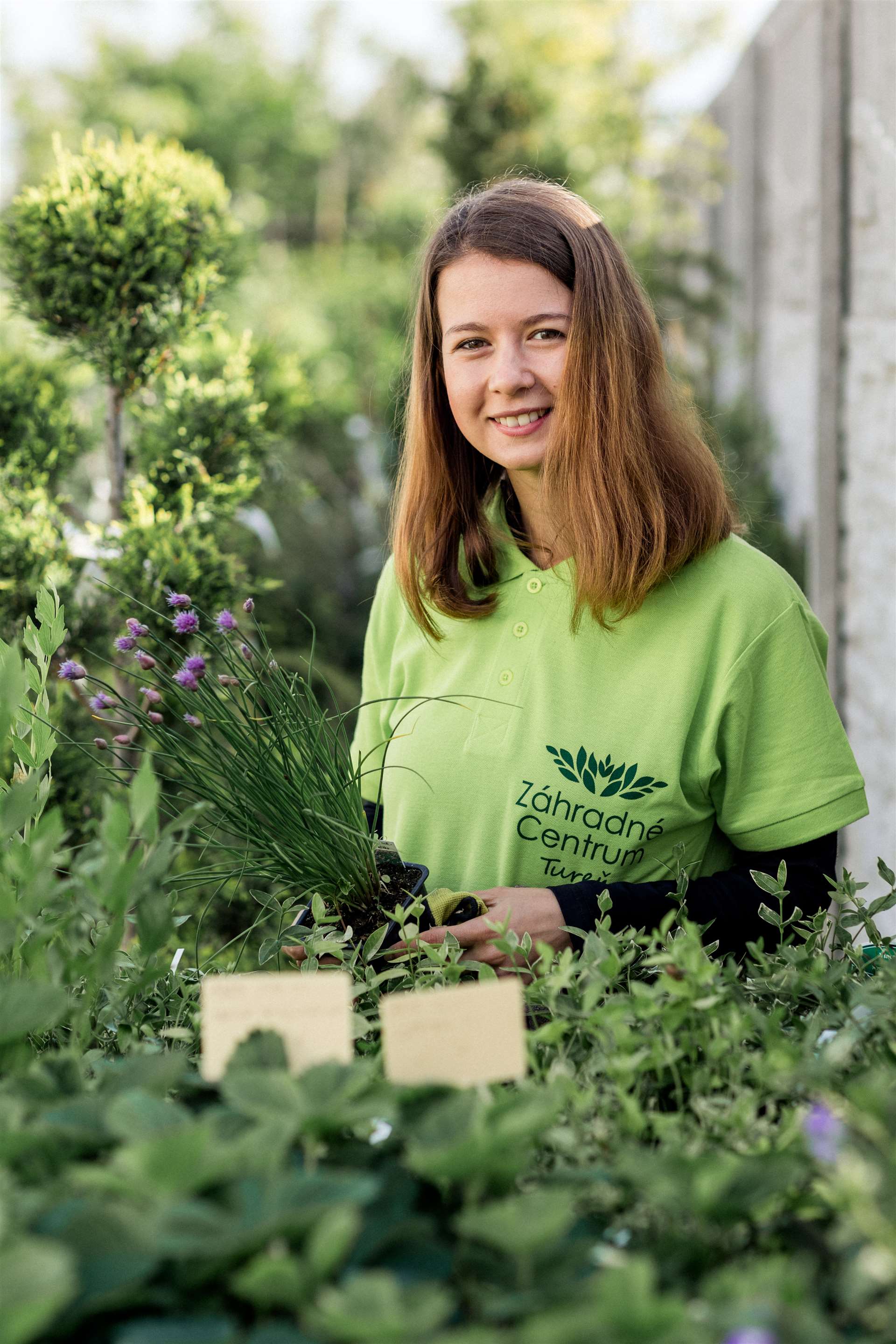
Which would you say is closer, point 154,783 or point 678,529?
point 154,783

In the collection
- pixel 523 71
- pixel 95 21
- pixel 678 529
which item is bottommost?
pixel 678 529

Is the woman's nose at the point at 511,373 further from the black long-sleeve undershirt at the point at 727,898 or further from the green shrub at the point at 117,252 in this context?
the green shrub at the point at 117,252

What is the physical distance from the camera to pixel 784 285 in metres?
4.32

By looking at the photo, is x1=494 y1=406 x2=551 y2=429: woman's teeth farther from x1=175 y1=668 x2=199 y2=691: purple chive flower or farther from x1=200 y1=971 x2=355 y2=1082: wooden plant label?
x1=200 y1=971 x2=355 y2=1082: wooden plant label

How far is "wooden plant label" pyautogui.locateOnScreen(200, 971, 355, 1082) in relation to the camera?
67cm

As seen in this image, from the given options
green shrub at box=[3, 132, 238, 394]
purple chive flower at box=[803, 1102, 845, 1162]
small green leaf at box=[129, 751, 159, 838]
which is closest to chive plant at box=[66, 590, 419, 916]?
small green leaf at box=[129, 751, 159, 838]

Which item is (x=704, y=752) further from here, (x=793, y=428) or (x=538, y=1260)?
(x=793, y=428)

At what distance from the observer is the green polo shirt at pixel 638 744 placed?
48.8 inches

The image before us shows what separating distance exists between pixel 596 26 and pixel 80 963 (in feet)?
21.7

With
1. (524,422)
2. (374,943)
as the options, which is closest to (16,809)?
(374,943)

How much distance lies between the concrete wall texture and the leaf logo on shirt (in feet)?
3.49

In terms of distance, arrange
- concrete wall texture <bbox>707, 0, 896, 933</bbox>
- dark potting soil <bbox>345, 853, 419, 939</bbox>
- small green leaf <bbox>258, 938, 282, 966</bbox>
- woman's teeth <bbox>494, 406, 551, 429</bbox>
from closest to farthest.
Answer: small green leaf <bbox>258, 938, 282, 966</bbox> → dark potting soil <bbox>345, 853, 419, 939</bbox> → woman's teeth <bbox>494, 406, 551, 429</bbox> → concrete wall texture <bbox>707, 0, 896, 933</bbox>

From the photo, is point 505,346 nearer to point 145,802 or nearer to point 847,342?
point 145,802

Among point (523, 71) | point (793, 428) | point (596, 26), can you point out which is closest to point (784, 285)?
point (793, 428)
